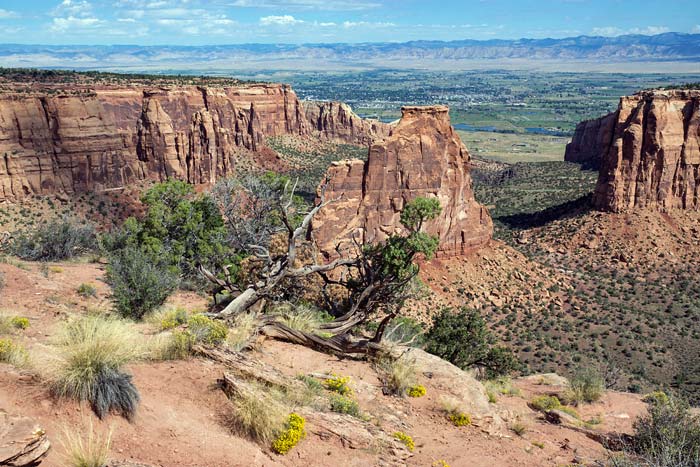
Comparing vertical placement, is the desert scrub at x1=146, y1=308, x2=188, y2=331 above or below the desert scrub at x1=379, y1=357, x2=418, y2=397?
above

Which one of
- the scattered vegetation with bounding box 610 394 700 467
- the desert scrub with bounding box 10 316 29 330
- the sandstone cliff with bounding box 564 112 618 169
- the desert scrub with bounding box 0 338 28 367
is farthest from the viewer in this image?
the sandstone cliff with bounding box 564 112 618 169

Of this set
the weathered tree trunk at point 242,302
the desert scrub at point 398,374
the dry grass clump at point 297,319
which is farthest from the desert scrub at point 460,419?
the weathered tree trunk at point 242,302

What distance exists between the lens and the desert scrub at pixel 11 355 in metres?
8.46

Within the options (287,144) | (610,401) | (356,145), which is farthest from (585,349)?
(356,145)

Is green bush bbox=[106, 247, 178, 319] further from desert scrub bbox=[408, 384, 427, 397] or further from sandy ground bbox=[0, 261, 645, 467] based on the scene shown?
desert scrub bbox=[408, 384, 427, 397]

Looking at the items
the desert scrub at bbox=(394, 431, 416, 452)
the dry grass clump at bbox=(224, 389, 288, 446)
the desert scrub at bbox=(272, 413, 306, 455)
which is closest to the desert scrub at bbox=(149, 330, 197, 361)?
the dry grass clump at bbox=(224, 389, 288, 446)

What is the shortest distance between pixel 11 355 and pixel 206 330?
10.6ft

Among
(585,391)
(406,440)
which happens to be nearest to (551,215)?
(585,391)

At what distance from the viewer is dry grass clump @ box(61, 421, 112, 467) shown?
6.37 meters

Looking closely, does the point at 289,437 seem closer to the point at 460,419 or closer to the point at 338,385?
the point at 338,385

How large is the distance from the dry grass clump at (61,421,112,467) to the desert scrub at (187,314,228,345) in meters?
3.67

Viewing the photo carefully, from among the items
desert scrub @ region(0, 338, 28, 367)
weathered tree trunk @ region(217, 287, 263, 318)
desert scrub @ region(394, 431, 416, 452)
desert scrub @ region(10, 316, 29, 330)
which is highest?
desert scrub @ region(0, 338, 28, 367)

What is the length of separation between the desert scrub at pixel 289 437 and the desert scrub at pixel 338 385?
79.0 inches

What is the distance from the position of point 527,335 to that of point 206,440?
29792mm
